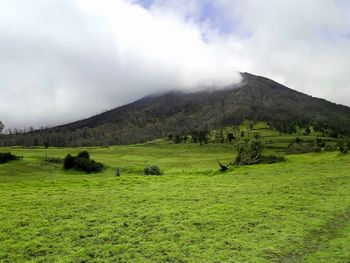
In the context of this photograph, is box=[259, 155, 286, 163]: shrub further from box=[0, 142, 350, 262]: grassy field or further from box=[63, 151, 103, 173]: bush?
box=[0, 142, 350, 262]: grassy field

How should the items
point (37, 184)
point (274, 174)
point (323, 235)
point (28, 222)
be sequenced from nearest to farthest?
point (323, 235)
point (28, 222)
point (37, 184)
point (274, 174)

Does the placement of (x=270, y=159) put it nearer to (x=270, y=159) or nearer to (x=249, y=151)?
(x=270, y=159)

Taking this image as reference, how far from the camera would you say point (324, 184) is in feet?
153

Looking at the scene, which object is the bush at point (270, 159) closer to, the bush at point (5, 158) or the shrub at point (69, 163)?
the shrub at point (69, 163)

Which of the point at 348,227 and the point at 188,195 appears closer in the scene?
the point at 348,227

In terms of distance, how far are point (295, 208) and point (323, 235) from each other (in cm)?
732

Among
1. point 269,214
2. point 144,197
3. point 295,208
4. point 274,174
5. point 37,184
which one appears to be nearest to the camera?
point 269,214

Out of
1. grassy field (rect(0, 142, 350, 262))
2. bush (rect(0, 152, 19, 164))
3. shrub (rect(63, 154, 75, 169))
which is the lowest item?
grassy field (rect(0, 142, 350, 262))

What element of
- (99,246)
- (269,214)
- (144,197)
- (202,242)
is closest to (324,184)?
(269,214)

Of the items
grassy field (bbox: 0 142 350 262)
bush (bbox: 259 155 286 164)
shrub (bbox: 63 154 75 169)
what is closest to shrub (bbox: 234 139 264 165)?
bush (bbox: 259 155 286 164)

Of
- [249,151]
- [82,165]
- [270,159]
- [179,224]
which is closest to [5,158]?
[82,165]

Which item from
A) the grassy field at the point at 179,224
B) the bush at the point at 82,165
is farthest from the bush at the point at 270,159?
the grassy field at the point at 179,224

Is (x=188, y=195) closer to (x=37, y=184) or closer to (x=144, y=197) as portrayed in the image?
(x=144, y=197)

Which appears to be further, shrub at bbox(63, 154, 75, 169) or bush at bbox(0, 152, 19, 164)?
shrub at bbox(63, 154, 75, 169)
